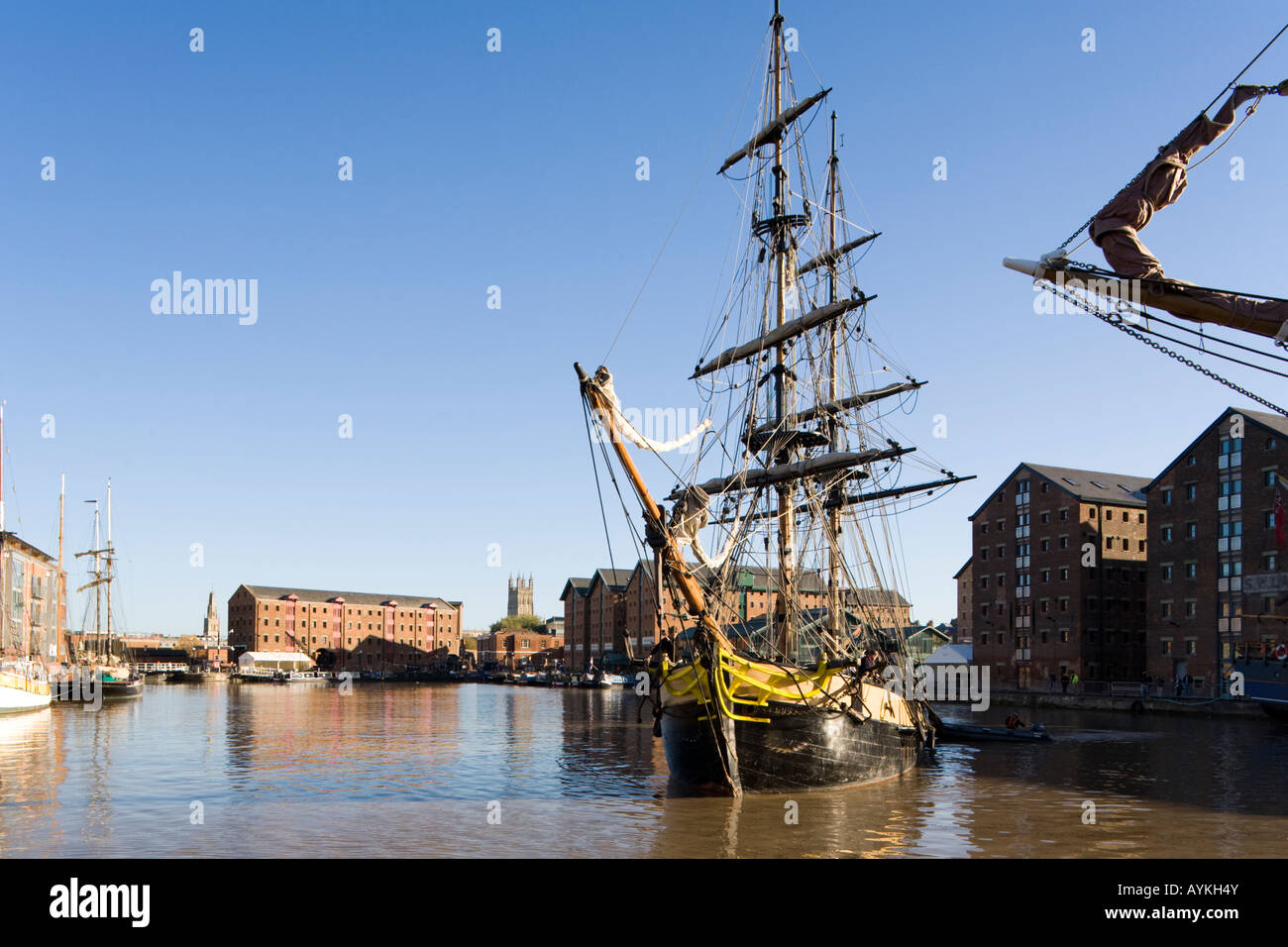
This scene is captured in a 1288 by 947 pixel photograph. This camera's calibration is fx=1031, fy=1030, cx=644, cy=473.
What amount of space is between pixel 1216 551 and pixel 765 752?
61842mm

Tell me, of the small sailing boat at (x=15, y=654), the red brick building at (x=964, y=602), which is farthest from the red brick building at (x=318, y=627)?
the red brick building at (x=964, y=602)

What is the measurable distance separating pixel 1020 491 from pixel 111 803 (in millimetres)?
83476

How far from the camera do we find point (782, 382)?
4466cm

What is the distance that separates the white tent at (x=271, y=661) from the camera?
567ft

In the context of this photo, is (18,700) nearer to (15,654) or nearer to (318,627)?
(15,654)

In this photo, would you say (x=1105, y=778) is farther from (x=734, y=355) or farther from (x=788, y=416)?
(x=734, y=355)

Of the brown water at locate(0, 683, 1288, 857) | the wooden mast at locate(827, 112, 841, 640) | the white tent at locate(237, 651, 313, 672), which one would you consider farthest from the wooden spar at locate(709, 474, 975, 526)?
the white tent at locate(237, 651, 313, 672)

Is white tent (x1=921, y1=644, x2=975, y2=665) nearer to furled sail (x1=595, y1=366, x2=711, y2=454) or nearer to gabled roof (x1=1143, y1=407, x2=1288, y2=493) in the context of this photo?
gabled roof (x1=1143, y1=407, x2=1288, y2=493)

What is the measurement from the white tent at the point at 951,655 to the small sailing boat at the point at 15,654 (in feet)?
258

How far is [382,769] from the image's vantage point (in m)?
38.9

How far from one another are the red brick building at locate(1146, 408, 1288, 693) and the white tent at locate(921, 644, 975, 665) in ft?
79.1

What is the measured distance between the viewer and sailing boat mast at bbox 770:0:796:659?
39.6 m

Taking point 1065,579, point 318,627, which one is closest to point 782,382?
point 1065,579
